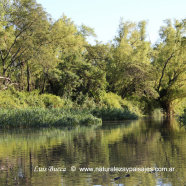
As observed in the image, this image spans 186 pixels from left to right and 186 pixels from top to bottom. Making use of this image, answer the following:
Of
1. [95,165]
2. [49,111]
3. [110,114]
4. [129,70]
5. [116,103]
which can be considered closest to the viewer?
[95,165]

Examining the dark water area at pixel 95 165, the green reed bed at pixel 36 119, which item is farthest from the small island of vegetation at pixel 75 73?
the dark water area at pixel 95 165

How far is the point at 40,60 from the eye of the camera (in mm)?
34156

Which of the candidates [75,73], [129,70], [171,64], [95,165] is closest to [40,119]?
[75,73]

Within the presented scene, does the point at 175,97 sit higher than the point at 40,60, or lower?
lower

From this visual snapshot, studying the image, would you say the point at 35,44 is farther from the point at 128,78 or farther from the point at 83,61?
the point at 128,78

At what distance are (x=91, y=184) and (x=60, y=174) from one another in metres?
1.36

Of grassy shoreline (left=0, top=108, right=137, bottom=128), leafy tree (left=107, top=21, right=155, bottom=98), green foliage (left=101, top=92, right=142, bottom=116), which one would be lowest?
grassy shoreline (left=0, top=108, right=137, bottom=128)

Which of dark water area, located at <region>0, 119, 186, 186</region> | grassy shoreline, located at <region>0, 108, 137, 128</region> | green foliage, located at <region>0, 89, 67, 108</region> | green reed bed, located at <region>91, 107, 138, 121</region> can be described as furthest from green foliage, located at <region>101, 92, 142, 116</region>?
dark water area, located at <region>0, 119, 186, 186</region>

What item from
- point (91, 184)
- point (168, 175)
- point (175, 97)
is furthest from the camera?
point (175, 97)

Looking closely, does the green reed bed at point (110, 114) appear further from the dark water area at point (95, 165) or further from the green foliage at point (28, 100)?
the dark water area at point (95, 165)

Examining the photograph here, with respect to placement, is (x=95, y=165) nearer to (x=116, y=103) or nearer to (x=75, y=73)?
(x=75, y=73)

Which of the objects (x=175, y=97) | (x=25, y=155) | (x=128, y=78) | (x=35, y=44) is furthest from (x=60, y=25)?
(x=25, y=155)

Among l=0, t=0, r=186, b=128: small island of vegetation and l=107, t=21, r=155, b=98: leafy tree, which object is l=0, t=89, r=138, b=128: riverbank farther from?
l=107, t=21, r=155, b=98: leafy tree

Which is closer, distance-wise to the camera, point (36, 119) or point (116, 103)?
point (36, 119)
